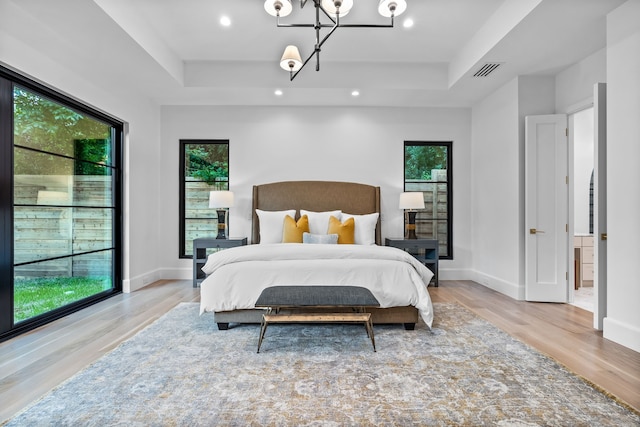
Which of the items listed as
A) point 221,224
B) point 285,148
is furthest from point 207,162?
point 285,148

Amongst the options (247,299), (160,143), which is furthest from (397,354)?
(160,143)

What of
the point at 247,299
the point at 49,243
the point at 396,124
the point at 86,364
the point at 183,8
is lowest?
the point at 86,364

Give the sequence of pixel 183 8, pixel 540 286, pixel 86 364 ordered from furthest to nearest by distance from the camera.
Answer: pixel 540 286 < pixel 183 8 < pixel 86 364

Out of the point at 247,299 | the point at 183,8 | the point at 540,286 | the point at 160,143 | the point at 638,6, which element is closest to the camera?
the point at 638,6

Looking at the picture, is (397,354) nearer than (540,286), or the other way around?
(397,354)

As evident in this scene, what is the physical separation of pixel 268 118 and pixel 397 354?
395 centimetres

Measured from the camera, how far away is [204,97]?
4.88 meters

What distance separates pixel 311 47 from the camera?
160 inches

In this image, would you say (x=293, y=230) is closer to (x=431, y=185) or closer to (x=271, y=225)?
(x=271, y=225)

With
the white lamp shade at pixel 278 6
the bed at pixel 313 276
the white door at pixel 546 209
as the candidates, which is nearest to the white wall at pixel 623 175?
the white door at pixel 546 209

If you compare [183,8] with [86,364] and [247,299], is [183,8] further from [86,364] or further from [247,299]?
[86,364]

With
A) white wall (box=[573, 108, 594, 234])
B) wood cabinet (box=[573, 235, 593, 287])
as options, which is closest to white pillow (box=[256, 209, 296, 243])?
wood cabinet (box=[573, 235, 593, 287])

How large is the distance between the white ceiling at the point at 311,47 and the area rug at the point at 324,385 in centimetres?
268

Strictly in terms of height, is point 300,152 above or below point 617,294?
above
